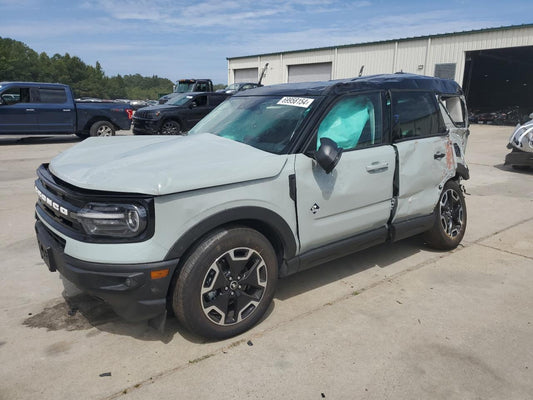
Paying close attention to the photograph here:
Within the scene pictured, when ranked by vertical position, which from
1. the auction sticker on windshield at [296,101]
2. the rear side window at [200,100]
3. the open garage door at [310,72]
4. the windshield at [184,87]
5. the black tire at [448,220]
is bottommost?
the black tire at [448,220]

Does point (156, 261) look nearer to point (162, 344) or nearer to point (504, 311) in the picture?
point (162, 344)

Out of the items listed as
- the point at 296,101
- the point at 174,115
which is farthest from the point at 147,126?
the point at 296,101

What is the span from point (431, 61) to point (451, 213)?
23.6 m

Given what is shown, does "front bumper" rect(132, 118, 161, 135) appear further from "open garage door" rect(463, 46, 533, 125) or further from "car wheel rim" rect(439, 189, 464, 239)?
"open garage door" rect(463, 46, 533, 125)

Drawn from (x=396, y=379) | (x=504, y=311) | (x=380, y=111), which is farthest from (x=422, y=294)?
(x=380, y=111)

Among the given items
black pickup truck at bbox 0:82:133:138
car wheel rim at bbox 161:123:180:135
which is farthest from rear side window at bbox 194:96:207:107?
black pickup truck at bbox 0:82:133:138

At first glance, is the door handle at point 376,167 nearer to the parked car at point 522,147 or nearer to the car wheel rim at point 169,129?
the parked car at point 522,147

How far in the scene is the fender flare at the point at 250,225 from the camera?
2490 mm

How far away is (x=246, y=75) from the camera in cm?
3709

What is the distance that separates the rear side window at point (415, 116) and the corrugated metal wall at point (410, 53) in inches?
864

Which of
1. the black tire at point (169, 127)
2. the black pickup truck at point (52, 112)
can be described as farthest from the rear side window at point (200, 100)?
the black pickup truck at point (52, 112)

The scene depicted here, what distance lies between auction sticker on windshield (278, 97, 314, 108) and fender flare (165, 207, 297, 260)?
0.96m

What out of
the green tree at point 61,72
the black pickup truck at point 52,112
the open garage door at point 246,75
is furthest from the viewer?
the green tree at point 61,72

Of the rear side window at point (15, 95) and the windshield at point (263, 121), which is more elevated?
the rear side window at point (15, 95)
